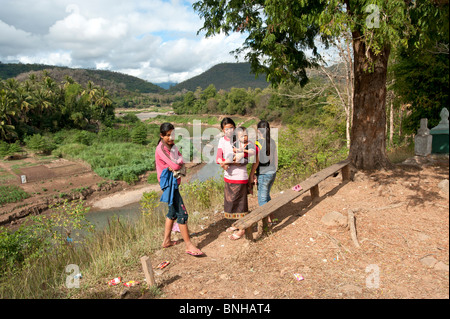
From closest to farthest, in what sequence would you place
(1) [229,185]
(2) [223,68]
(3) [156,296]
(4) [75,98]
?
(3) [156,296] → (1) [229,185] → (4) [75,98] → (2) [223,68]

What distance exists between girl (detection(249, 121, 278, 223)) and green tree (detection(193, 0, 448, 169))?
4.97 feet

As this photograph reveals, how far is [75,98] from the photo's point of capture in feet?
162

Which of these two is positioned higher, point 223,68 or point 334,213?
point 223,68

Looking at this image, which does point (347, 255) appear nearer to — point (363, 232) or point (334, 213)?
point (363, 232)

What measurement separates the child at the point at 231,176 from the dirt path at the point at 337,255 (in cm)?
43

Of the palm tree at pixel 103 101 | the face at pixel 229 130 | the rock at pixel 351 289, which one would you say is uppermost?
the palm tree at pixel 103 101

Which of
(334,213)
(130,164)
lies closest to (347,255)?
(334,213)

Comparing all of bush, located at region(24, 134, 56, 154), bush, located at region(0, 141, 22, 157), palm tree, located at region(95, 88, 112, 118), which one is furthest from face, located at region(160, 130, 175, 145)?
palm tree, located at region(95, 88, 112, 118)

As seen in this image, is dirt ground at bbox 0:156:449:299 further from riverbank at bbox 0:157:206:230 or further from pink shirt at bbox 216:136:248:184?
riverbank at bbox 0:157:206:230

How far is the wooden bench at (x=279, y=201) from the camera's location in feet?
11.4

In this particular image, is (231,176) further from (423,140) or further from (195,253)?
(423,140)

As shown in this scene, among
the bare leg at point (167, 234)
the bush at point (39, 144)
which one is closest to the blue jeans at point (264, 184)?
the bare leg at point (167, 234)

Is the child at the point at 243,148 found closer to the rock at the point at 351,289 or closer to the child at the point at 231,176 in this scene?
the child at the point at 231,176

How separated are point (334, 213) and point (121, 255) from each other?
2.91m
